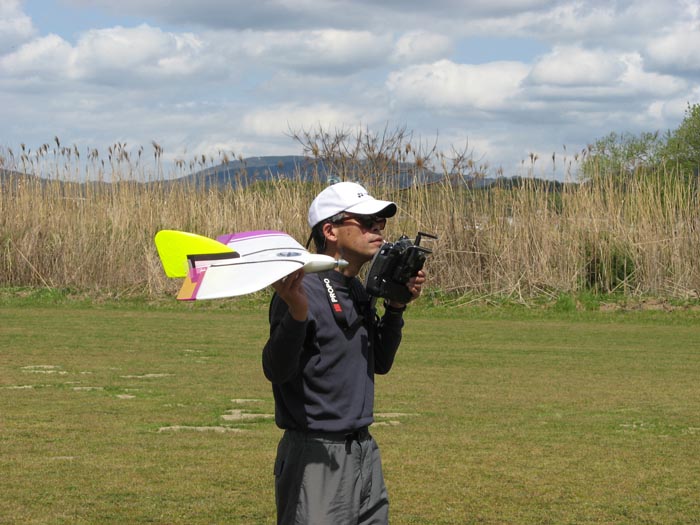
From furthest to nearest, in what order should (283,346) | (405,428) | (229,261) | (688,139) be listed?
(688,139) < (405,428) < (283,346) < (229,261)

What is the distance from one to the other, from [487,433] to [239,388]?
3189 millimetres

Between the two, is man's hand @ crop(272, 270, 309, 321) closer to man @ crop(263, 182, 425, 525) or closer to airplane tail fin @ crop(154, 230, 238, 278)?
man @ crop(263, 182, 425, 525)

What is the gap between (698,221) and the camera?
798 inches

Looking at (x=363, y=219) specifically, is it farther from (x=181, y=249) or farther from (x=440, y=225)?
(x=440, y=225)

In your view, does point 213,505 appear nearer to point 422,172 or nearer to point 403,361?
point 403,361

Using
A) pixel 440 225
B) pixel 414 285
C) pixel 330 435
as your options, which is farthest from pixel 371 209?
pixel 440 225

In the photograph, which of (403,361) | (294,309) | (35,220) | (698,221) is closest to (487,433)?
(403,361)

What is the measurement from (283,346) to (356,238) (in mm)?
627

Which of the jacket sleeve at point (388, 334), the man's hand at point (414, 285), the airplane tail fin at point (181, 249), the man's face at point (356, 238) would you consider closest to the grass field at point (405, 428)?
the jacket sleeve at point (388, 334)

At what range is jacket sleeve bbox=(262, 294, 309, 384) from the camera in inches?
141

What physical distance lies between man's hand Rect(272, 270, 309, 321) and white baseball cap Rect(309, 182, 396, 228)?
52cm

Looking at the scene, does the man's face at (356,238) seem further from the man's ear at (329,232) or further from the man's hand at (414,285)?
the man's hand at (414,285)

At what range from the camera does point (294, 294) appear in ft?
11.2

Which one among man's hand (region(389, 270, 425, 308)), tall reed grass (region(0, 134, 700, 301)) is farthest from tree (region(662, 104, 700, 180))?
man's hand (region(389, 270, 425, 308))
